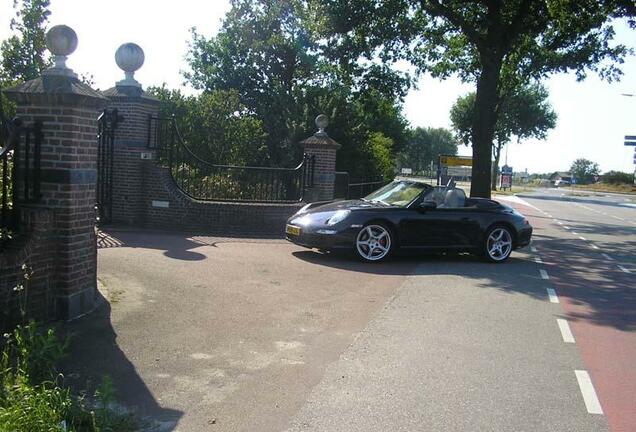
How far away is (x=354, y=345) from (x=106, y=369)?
209cm

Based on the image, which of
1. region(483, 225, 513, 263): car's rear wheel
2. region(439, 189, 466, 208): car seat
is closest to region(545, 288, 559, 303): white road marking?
region(483, 225, 513, 263): car's rear wheel

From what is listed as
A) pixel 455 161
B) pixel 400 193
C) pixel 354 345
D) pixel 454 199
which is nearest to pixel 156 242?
pixel 400 193

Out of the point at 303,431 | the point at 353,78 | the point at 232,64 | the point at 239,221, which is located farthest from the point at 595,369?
the point at 232,64

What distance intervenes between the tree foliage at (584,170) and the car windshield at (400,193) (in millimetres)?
127609

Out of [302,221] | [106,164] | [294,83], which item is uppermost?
[294,83]

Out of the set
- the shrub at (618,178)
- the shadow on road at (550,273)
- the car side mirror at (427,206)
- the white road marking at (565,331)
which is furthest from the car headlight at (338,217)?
the shrub at (618,178)

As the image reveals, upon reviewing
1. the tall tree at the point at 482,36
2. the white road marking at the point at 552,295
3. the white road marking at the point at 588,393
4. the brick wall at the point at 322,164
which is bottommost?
the white road marking at the point at 588,393

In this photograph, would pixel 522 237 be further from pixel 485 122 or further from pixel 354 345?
pixel 485 122

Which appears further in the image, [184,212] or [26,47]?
[26,47]

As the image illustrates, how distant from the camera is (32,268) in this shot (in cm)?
516

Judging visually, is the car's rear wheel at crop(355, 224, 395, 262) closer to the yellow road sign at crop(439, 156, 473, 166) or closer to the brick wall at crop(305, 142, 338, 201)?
the brick wall at crop(305, 142, 338, 201)

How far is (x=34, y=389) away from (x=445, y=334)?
367cm

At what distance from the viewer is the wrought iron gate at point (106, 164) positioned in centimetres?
1161

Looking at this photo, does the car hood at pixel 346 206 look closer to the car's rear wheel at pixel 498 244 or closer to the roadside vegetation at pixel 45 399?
the car's rear wheel at pixel 498 244
